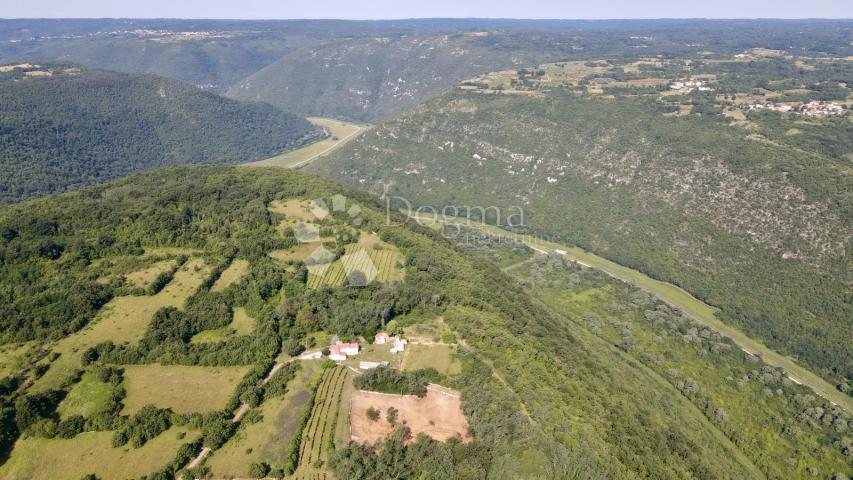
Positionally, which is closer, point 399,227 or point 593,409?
point 593,409

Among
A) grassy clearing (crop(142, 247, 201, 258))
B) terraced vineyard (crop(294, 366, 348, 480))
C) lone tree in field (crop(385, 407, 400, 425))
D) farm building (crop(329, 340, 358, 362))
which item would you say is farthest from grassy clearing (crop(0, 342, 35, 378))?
lone tree in field (crop(385, 407, 400, 425))

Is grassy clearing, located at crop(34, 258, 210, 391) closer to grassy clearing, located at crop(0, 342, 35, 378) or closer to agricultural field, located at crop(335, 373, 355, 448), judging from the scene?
grassy clearing, located at crop(0, 342, 35, 378)

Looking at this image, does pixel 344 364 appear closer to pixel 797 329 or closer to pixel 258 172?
pixel 258 172

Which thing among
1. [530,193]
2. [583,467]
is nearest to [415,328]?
[583,467]

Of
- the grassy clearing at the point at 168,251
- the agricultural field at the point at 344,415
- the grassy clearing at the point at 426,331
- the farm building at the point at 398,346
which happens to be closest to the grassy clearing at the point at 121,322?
the grassy clearing at the point at 168,251

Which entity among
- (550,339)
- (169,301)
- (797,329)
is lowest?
(797,329)

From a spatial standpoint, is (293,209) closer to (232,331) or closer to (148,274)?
(148,274)

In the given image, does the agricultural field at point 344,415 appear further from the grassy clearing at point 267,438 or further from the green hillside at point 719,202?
the green hillside at point 719,202
